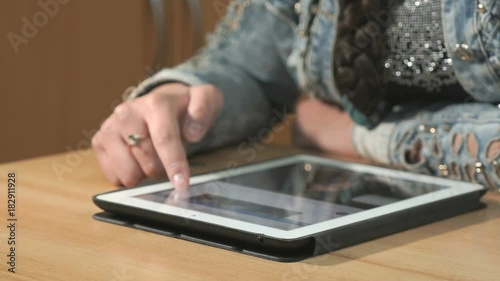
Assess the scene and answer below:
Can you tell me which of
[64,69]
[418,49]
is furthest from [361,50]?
[64,69]

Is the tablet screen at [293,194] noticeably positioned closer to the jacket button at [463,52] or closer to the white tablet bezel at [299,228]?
the white tablet bezel at [299,228]

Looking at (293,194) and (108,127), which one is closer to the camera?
(293,194)

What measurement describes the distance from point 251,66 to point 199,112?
201 millimetres

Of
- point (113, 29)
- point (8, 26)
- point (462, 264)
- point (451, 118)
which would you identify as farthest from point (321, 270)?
point (113, 29)

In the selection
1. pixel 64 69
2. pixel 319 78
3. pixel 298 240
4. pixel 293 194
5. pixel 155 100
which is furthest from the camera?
pixel 64 69

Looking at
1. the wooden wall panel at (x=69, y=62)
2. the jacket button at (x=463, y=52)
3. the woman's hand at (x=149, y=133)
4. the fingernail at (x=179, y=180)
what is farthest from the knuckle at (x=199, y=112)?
the wooden wall panel at (x=69, y=62)

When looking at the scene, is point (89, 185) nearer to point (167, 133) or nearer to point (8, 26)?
point (167, 133)

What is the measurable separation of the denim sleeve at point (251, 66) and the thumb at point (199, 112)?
0.10m

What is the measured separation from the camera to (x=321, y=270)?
1.77 ft

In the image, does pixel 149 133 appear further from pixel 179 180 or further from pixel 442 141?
pixel 442 141

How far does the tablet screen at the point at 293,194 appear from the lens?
0.61m

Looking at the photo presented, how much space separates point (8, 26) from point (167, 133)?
2.65 feet

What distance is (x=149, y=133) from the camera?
772 mm

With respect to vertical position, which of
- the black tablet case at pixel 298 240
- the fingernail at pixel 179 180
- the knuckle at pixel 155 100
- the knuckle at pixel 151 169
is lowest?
the black tablet case at pixel 298 240
